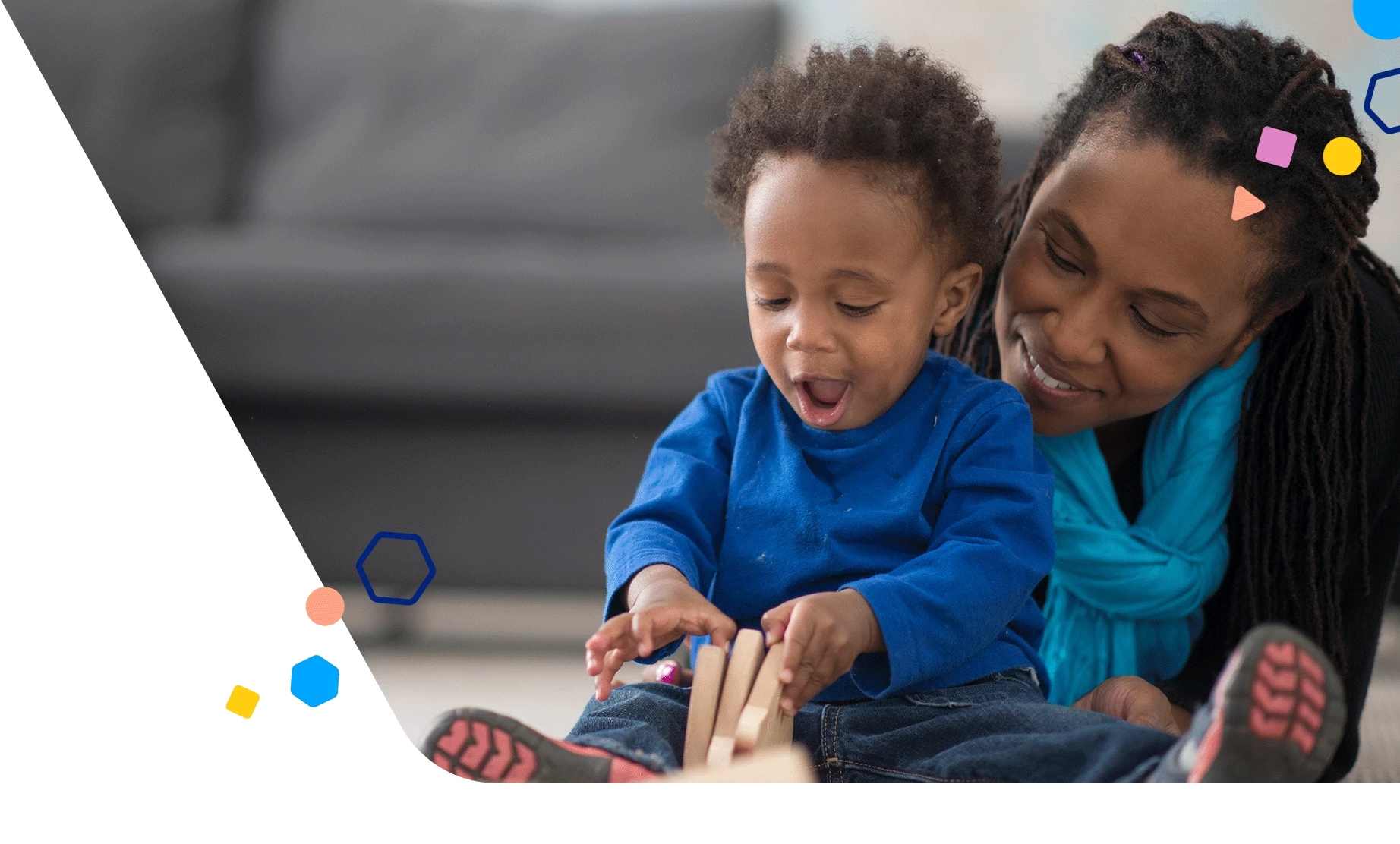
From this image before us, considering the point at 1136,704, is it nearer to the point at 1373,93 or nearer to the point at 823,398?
the point at 823,398

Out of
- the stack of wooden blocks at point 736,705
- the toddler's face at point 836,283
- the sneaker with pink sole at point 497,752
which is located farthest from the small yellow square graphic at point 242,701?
the toddler's face at point 836,283

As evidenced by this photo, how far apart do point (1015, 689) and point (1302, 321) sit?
39 cm

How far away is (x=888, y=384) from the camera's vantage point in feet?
2.52

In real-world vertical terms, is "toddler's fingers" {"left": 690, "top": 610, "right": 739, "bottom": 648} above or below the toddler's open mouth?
below

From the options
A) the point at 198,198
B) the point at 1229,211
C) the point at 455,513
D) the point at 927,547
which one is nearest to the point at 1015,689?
the point at 927,547

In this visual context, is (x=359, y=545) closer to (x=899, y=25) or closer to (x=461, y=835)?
(x=461, y=835)

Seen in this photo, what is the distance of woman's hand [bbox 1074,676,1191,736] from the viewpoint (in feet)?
2.69

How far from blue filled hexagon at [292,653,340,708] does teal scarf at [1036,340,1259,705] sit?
0.51m

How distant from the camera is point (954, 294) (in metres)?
0.81

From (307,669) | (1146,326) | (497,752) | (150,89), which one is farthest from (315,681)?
(1146,326)

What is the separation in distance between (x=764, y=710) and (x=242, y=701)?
0.26 meters

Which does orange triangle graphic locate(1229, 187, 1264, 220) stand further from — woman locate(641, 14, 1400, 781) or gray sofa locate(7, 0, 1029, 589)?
gray sofa locate(7, 0, 1029, 589)

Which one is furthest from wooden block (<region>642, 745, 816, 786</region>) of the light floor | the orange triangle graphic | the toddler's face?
the orange triangle graphic

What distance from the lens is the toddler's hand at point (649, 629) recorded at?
66 cm
